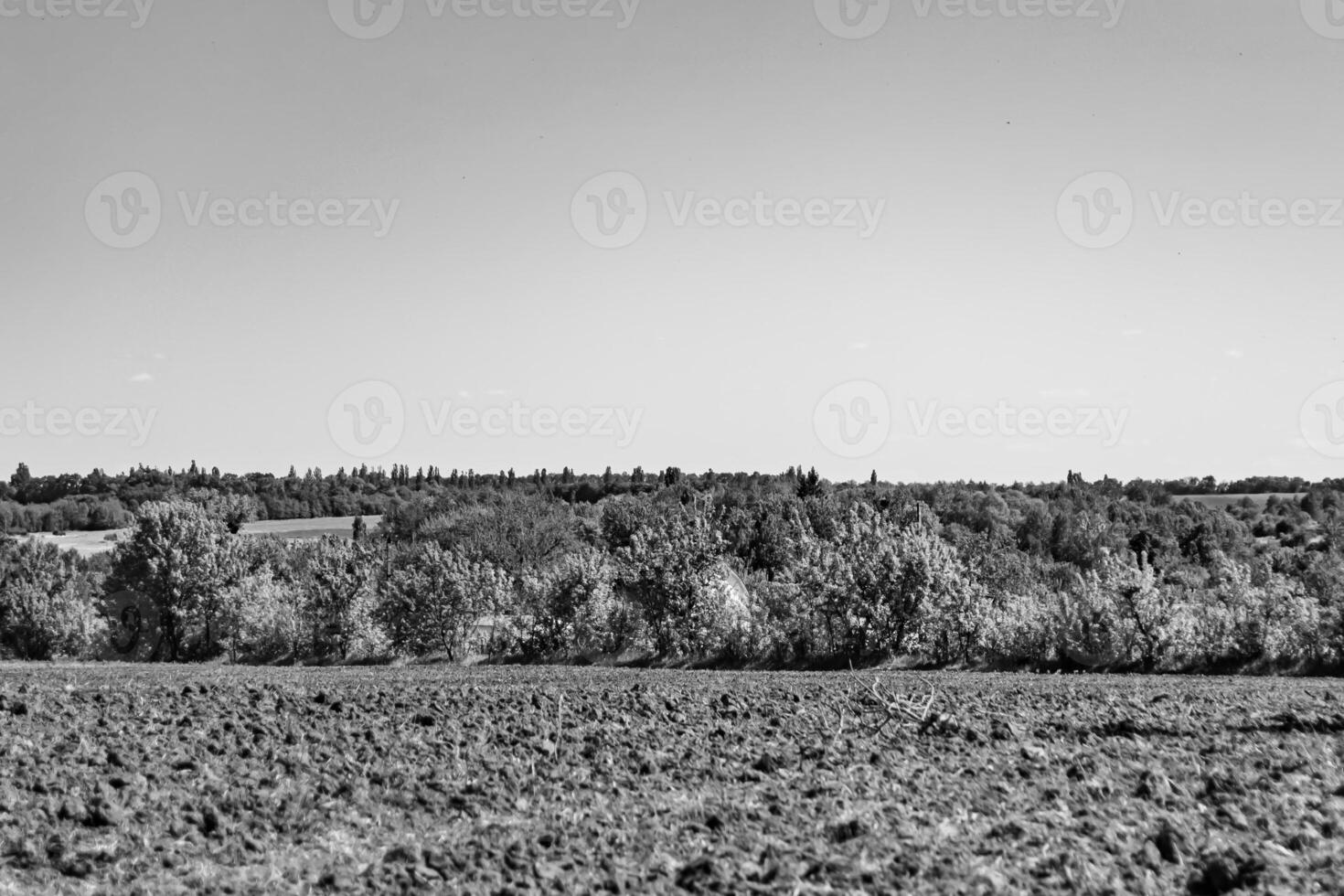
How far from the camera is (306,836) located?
11125mm

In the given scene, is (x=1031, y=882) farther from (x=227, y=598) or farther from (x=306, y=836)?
(x=227, y=598)

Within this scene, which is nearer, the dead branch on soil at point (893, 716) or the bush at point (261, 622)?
the dead branch on soil at point (893, 716)

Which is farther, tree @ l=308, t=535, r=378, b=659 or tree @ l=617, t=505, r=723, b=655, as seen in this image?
tree @ l=308, t=535, r=378, b=659

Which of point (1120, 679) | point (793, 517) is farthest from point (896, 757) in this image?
point (793, 517)

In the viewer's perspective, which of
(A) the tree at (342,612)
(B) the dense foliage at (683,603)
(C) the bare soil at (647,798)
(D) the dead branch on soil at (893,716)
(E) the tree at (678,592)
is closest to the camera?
(C) the bare soil at (647,798)

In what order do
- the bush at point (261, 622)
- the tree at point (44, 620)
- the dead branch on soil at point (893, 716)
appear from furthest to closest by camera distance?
1. the tree at point (44, 620)
2. the bush at point (261, 622)
3. the dead branch on soil at point (893, 716)

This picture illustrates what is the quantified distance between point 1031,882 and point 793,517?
10511 centimetres

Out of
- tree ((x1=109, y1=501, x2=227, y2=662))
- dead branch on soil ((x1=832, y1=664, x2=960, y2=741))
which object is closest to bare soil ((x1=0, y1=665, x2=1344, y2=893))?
dead branch on soil ((x1=832, y1=664, x2=960, y2=741))

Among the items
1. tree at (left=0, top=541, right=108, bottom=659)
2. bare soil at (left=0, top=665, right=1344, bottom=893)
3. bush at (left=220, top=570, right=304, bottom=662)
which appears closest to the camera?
bare soil at (left=0, top=665, right=1344, bottom=893)

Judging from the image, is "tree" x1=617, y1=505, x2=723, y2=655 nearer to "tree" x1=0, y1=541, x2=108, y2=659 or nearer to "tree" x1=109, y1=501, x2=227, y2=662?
"tree" x1=109, y1=501, x2=227, y2=662

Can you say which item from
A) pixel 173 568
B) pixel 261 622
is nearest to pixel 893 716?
pixel 261 622

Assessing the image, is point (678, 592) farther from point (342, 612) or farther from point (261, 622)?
point (261, 622)

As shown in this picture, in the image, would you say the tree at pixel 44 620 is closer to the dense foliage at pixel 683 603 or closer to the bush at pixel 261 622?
the dense foliage at pixel 683 603

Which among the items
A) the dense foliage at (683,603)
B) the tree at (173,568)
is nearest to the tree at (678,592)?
the dense foliage at (683,603)
